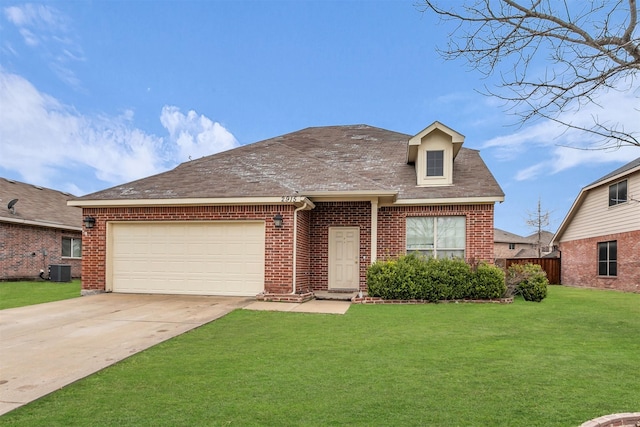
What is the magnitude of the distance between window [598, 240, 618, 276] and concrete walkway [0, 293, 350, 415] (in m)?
14.0

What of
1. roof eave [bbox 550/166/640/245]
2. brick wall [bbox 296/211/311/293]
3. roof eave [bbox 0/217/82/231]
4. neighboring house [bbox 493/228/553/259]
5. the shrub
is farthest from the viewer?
neighboring house [bbox 493/228/553/259]

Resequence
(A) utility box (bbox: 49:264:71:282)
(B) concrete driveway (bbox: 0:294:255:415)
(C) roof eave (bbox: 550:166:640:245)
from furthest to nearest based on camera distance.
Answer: (A) utility box (bbox: 49:264:71:282)
(C) roof eave (bbox: 550:166:640:245)
(B) concrete driveway (bbox: 0:294:255:415)

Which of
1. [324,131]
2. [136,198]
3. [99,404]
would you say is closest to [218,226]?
[136,198]

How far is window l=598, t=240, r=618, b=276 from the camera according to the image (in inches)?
673

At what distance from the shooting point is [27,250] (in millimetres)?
17828

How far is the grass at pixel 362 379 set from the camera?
11.0 feet

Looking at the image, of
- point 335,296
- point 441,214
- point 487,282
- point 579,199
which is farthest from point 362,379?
point 579,199

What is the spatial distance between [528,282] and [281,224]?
6995 mm

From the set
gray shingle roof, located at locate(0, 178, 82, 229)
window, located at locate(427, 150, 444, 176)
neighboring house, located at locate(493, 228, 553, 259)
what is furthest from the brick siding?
neighboring house, located at locate(493, 228, 553, 259)

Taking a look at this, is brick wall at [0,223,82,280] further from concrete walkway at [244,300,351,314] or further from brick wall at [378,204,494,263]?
brick wall at [378,204,494,263]

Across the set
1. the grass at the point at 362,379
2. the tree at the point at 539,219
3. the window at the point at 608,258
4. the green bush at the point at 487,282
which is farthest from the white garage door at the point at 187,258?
the tree at the point at 539,219

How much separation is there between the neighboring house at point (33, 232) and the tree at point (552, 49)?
1912 cm

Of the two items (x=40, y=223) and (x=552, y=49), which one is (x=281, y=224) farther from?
(x=40, y=223)

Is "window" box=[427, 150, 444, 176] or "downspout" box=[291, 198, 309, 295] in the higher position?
"window" box=[427, 150, 444, 176]
